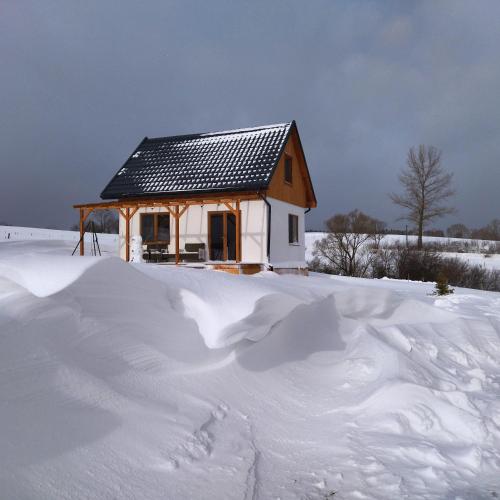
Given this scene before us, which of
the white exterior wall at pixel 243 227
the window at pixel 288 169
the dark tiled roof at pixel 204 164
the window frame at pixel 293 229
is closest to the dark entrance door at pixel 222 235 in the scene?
the white exterior wall at pixel 243 227

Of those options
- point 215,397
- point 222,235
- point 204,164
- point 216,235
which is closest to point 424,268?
point 222,235

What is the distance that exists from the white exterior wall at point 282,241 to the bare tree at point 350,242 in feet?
21.2

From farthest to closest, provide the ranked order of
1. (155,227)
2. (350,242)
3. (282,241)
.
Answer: (350,242)
(282,241)
(155,227)

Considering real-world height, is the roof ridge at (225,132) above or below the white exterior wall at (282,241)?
above

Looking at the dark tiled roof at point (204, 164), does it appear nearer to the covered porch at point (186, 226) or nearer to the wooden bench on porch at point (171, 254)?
the covered porch at point (186, 226)

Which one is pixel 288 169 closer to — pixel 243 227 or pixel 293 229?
pixel 293 229

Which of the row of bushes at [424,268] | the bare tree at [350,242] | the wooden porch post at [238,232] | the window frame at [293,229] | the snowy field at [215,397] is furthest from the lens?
the bare tree at [350,242]

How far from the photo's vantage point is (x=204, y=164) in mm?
15758

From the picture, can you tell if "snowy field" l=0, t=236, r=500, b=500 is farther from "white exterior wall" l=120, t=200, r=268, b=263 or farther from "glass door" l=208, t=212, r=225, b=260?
"glass door" l=208, t=212, r=225, b=260

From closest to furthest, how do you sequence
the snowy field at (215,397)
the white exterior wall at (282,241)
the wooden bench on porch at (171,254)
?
1. the snowy field at (215,397)
2. the wooden bench on porch at (171,254)
3. the white exterior wall at (282,241)

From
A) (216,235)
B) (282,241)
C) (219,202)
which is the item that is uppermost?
(219,202)

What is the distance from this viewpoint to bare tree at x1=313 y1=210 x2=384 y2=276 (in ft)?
75.2

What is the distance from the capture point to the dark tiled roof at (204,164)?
1444 cm

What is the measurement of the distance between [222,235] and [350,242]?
10.8 meters
